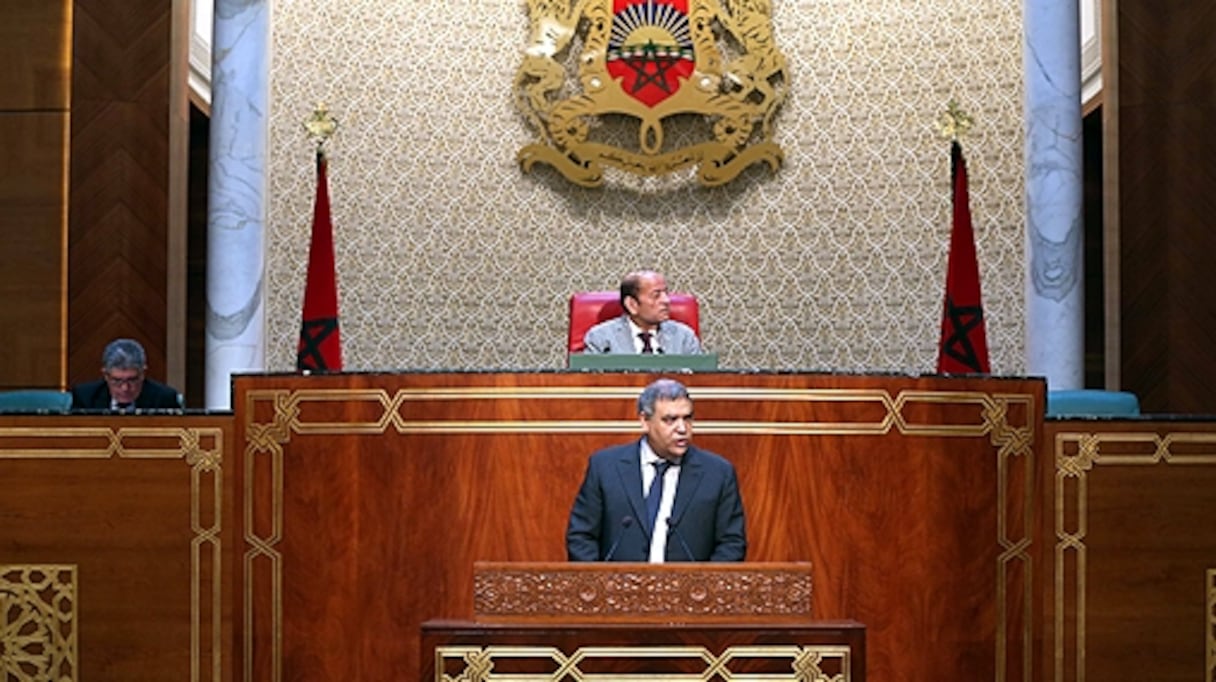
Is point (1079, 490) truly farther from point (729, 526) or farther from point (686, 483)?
point (686, 483)

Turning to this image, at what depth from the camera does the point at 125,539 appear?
638 centimetres

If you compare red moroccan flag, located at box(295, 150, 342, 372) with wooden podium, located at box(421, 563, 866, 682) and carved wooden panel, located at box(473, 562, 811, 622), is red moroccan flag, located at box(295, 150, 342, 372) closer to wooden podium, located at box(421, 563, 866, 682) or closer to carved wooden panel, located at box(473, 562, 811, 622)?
carved wooden panel, located at box(473, 562, 811, 622)

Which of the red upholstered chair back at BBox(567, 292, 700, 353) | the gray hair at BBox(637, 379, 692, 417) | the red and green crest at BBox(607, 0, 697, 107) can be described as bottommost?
the gray hair at BBox(637, 379, 692, 417)

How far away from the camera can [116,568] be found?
6363mm

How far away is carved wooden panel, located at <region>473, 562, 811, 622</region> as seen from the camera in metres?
5.12

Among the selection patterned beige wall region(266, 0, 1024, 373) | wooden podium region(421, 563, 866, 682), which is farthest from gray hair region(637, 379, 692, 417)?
patterned beige wall region(266, 0, 1024, 373)

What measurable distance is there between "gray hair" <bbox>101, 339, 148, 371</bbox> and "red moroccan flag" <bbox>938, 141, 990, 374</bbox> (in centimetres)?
326

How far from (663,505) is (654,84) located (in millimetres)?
4384

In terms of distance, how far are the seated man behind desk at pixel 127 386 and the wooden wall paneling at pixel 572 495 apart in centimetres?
125

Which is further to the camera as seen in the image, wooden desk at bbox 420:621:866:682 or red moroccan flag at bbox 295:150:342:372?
red moroccan flag at bbox 295:150:342:372

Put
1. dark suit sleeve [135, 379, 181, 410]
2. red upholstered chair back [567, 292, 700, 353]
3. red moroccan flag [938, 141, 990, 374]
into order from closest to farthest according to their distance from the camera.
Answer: dark suit sleeve [135, 379, 181, 410], red moroccan flag [938, 141, 990, 374], red upholstered chair back [567, 292, 700, 353]

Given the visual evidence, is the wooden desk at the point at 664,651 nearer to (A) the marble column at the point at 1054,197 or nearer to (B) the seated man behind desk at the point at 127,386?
(B) the seated man behind desk at the point at 127,386

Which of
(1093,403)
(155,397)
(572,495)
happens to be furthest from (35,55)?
(1093,403)

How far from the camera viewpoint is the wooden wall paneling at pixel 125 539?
6.33m
